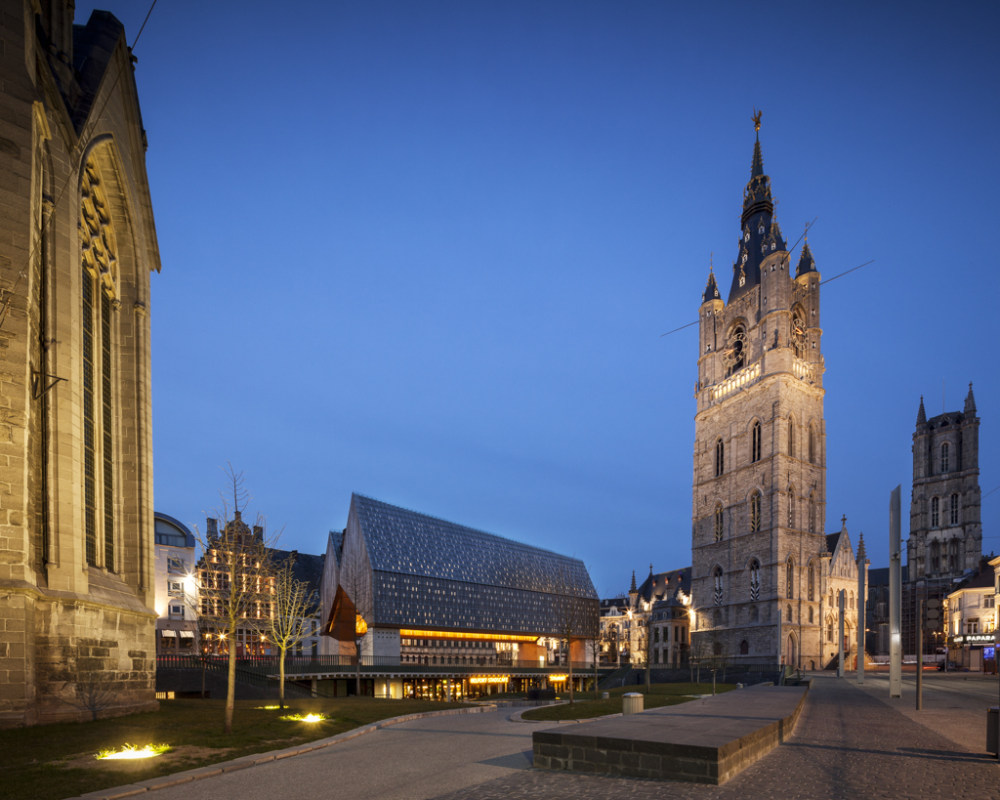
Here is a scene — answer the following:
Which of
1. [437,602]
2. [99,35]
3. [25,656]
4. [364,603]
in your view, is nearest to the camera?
[25,656]

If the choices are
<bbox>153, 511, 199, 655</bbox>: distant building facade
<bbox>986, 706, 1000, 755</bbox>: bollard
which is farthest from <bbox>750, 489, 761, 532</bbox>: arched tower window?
<bbox>986, 706, 1000, 755</bbox>: bollard

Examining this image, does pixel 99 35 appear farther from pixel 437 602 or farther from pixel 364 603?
pixel 437 602

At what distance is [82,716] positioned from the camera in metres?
18.6

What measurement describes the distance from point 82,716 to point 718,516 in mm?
77666

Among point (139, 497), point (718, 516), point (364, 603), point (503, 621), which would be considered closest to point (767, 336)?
point (718, 516)

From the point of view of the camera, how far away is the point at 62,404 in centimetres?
1925

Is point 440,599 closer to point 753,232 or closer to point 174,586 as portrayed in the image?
point 174,586

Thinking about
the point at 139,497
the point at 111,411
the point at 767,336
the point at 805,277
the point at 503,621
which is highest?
the point at 805,277

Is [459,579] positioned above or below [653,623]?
above

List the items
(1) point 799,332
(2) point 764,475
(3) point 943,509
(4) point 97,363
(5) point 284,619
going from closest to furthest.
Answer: (4) point 97,363 < (5) point 284,619 < (2) point 764,475 < (1) point 799,332 < (3) point 943,509

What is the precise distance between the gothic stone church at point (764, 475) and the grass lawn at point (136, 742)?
205 feet

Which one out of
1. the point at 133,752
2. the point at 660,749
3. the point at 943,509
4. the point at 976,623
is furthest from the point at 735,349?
the point at 133,752

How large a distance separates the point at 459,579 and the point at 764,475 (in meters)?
36.7

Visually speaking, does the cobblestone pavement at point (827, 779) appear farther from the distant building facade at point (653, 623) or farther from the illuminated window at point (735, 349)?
the illuminated window at point (735, 349)
